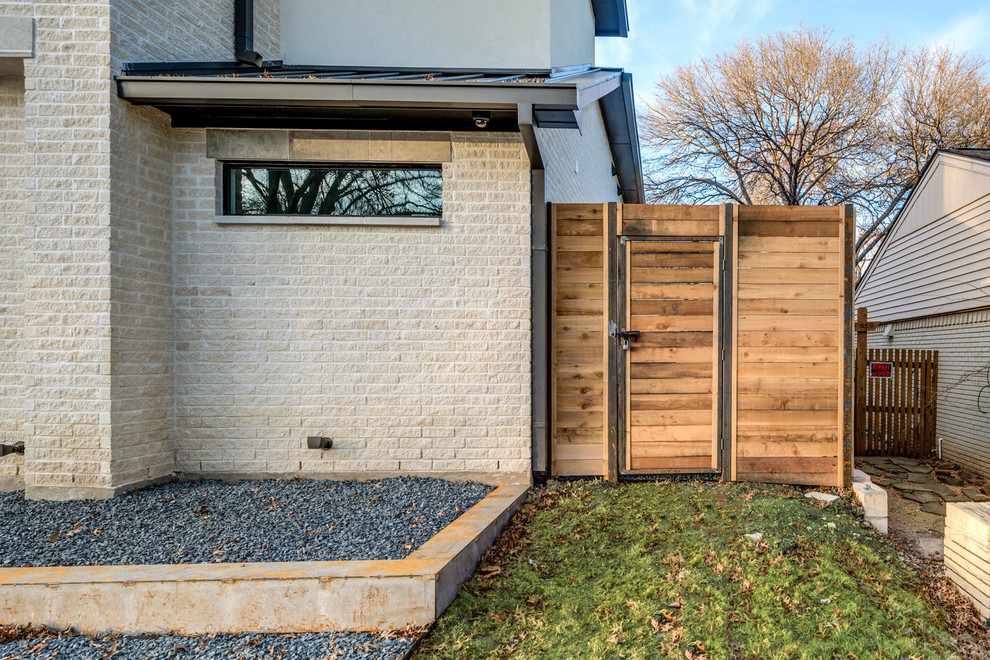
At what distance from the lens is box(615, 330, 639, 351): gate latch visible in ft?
16.7

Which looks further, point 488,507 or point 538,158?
point 538,158

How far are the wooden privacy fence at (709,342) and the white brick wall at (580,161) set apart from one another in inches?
55.9

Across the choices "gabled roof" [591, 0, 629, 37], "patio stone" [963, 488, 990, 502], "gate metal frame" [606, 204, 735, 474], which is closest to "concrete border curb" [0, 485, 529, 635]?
"gate metal frame" [606, 204, 735, 474]

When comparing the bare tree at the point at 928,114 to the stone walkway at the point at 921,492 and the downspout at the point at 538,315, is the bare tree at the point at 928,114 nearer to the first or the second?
the stone walkway at the point at 921,492

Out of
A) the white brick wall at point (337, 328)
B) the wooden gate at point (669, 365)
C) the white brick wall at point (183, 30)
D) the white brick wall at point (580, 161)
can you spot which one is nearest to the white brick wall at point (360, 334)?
the white brick wall at point (337, 328)

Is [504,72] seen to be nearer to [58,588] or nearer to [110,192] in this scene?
[110,192]

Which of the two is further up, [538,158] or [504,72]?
[504,72]

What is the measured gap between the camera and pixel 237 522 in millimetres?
3848

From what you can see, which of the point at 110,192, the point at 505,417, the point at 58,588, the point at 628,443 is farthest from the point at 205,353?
the point at 628,443

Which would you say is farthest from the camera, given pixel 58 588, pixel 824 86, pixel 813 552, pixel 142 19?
pixel 824 86

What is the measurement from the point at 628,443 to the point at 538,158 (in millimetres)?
2573

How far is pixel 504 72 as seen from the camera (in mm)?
5758

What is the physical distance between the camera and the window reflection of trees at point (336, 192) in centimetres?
504

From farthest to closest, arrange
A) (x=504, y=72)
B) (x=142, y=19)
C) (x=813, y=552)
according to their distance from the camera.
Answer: (x=504, y=72), (x=142, y=19), (x=813, y=552)
